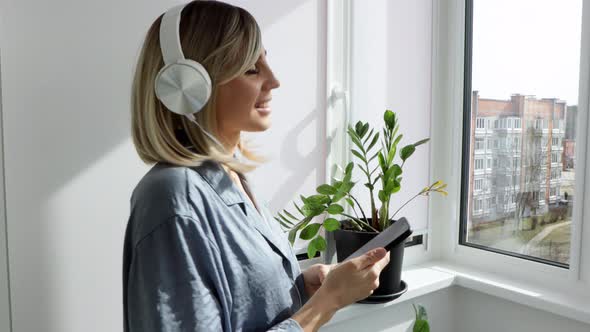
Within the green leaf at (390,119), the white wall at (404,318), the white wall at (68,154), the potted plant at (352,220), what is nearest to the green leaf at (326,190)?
the potted plant at (352,220)

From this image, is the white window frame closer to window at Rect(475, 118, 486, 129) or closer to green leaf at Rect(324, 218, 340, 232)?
window at Rect(475, 118, 486, 129)

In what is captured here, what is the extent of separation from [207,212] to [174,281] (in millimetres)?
118

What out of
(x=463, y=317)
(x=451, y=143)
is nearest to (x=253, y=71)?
(x=451, y=143)

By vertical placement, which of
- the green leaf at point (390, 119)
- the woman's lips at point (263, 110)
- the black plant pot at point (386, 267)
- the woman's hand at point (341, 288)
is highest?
the green leaf at point (390, 119)

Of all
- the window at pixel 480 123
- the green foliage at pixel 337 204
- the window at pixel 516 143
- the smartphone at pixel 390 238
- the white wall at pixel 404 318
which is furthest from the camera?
the window at pixel 480 123

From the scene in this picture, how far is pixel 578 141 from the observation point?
5.01ft

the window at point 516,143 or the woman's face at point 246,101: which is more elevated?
the woman's face at point 246,101

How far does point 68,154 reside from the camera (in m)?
1.06

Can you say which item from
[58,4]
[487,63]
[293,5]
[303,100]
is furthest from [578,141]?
[58,4]

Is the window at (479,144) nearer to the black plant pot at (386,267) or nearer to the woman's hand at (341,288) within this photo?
the black plant pot at (386,267)

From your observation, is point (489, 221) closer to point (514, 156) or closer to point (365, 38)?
point (514, 156)

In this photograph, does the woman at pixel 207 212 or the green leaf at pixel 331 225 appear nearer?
the woman at pixel 207 212

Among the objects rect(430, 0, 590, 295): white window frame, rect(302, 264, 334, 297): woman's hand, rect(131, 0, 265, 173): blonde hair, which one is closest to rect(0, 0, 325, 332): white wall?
rect(131, 0, 265, 173): blonde hair

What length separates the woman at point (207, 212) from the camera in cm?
68
